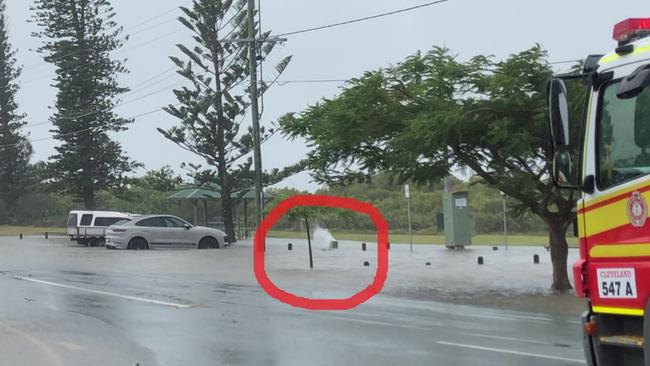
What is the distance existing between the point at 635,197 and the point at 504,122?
815cm

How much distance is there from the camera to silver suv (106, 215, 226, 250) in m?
29.3

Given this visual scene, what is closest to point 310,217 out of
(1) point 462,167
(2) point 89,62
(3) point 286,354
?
(1) point 462,167

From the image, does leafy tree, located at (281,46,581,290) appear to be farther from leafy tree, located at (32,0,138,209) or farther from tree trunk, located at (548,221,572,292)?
leafy tree, located at (32,0,138,209)

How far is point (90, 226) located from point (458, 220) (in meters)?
17.5

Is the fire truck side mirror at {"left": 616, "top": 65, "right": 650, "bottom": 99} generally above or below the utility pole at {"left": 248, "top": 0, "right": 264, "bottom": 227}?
below

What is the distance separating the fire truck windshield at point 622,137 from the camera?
4.82 metres

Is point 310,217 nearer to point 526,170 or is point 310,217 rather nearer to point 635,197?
point 526,170

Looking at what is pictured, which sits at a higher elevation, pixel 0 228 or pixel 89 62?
pixel 89 62

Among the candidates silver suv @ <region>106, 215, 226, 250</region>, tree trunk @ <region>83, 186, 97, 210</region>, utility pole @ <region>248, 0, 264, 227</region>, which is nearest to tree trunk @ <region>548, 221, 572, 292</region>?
utility pole @ <region>248, 0, 264, 227</region>

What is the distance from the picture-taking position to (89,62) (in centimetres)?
4772

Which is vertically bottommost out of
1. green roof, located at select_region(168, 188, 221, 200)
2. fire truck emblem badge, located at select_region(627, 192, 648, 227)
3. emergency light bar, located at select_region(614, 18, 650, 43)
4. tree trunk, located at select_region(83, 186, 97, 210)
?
fire truck emblem badge, located at select_region(627, 192, 648, 227)

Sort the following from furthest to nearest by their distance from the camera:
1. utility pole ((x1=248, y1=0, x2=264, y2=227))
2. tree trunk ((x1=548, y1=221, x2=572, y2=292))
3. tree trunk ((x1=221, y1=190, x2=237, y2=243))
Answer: tree trunk ((x1=221, y1=190, x2=237, y2=243))
utility pole ((x1=248, y1=0, x2=264, y2=227))
tree trunk ((x1=548, y1=221, x2=572, y2=292))

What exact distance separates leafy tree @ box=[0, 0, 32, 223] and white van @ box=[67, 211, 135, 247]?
2594 cm

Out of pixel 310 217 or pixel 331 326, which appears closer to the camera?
pixel 331 326
